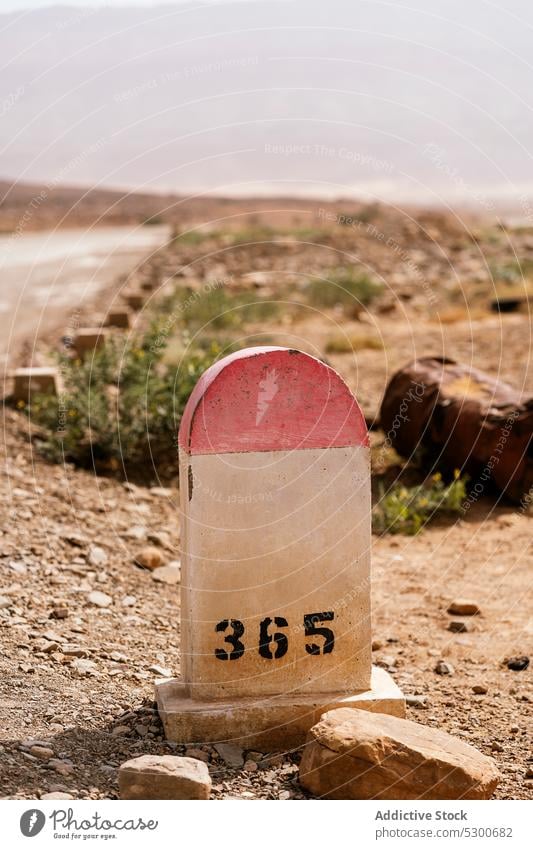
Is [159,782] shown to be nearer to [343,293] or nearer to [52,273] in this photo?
[343,293]

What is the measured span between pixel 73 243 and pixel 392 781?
31123mm

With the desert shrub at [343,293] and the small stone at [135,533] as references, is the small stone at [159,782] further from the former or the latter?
the desert shrub at [343,293]

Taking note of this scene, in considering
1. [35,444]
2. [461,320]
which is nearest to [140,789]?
[35,444]

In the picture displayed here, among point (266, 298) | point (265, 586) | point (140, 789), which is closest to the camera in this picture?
point (140, 789)

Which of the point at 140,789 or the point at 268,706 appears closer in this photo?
the point at 140,789

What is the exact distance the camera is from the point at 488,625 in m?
6.08

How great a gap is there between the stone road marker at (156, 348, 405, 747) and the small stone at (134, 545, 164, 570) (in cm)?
216

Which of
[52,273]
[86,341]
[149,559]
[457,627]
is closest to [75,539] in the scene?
[149,559]

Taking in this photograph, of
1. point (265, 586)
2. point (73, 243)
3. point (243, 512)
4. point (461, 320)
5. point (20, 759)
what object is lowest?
point (20, 759)

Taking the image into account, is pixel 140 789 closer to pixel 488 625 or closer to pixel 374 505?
pixel 488 625

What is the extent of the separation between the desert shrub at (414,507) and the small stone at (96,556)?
6.84 feet

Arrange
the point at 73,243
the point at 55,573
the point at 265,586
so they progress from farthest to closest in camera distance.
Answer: the point at 73,243 < the point at 55,573 < the point at 265,586

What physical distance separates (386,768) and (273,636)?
2.43 feet

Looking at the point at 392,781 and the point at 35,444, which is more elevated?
the point at 35,444
